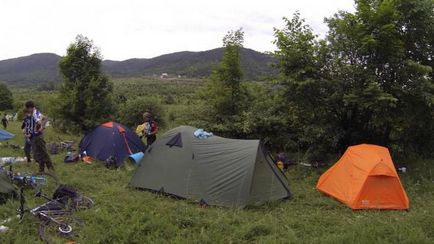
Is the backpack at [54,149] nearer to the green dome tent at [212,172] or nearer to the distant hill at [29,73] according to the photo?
the green dome tent at [212,172]

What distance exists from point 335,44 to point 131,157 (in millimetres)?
6954

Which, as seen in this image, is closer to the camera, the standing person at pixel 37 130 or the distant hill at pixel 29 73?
the standing person at pixel 37 130

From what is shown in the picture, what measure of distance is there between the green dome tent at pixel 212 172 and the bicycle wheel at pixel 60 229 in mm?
2506

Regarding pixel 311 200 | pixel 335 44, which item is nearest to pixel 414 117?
pixel 335 44

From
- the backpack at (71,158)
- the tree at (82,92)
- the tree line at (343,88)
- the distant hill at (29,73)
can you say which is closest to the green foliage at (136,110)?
the tree at (82,92)

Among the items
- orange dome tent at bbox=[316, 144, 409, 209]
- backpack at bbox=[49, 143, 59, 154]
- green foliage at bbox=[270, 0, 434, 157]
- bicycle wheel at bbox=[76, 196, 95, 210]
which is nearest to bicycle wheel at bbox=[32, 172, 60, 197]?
bicycle wheel at bbox=[76, 196, 95, 210]

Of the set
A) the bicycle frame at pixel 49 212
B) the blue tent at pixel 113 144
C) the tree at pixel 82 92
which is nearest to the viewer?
the bicycle frame at pixel 49 212

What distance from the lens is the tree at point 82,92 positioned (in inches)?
727

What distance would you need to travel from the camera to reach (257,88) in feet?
48.9

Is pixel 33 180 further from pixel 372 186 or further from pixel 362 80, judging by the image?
pixel 362 80

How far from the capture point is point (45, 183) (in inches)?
344

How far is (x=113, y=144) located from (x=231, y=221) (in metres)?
6.34

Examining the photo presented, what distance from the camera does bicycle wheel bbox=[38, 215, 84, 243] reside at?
6017 millimetres

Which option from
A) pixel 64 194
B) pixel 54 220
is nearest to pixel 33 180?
pixel 64 194
